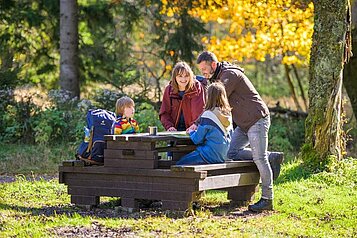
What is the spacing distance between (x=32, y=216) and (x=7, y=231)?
2.82 feet

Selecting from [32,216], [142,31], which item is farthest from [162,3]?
[32,216]

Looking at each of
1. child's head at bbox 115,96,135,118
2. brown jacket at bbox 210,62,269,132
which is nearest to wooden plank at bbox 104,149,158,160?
child's head at bbox 115,96,135,118

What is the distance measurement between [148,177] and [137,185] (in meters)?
0.18

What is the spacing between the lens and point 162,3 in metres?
17.7

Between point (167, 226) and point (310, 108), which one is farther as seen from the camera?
point (310, 108)

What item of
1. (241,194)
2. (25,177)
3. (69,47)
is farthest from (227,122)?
(69,47)

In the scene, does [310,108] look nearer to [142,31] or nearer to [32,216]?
[32,216]

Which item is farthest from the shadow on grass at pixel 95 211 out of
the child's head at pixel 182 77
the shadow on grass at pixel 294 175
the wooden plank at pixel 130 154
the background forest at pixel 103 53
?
the background forest at pixel 103 53

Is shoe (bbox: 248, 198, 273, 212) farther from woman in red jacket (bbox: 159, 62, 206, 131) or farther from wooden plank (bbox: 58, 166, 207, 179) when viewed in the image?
woman in red jacket (bbox: 159, 62, 206, 131)

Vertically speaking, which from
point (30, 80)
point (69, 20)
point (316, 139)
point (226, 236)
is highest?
point (69, 20)

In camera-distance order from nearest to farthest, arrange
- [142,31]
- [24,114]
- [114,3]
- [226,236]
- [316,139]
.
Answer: [226,236] < [316,139] < [24,114] < [114,3] < [142,31]

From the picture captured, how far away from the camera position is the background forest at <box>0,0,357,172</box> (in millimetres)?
16031

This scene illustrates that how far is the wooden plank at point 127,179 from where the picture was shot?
8.30 metres

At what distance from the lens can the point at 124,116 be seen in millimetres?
9156
